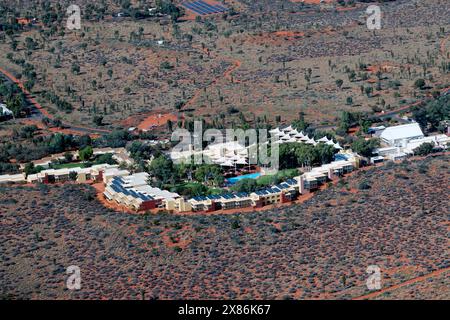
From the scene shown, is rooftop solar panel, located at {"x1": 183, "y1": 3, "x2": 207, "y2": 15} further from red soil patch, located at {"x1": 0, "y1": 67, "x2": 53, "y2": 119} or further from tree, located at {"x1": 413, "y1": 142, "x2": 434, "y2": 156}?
tree, located at {"x1": 413, "y1": 142, "x2": 434, "y2": 156}

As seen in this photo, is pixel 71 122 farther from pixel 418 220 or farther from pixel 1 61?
pixel 418 220

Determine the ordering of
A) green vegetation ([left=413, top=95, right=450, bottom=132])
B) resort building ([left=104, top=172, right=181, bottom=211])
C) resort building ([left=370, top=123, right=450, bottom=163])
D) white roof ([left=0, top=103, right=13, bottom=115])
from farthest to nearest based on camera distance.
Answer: white roof ([left=0, top=103, right=13, bottom=115])
green vegetation ([left=413, top=95, right=450, bottom=132])
resort building ([left=370, top=123, right=450, bottom=163])
resort building ([left=104, top=172, right=181, bottom=211])

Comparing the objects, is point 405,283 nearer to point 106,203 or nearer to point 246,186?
point 246,186

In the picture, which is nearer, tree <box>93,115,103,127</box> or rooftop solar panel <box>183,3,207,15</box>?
tree <box>93,115,103,127</box>

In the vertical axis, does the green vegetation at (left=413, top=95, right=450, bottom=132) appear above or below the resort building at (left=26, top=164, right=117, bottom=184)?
above

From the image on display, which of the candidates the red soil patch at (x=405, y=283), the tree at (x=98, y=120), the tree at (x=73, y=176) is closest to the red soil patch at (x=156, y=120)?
the tree at (x=98, y=120)

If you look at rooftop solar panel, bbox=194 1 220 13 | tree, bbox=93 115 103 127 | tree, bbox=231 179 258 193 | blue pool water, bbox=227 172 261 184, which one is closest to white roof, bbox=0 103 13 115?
tree, bbox=93 115 103 127

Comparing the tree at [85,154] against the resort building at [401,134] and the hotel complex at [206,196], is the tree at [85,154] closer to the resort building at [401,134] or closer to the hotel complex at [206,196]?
the hotel complex at [206,196]

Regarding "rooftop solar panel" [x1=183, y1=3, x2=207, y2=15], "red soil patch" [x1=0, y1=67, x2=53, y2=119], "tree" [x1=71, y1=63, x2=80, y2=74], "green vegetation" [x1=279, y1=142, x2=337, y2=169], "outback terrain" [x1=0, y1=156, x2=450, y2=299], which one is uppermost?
"rooftop solar panel" [x1=183, y1=3, x2=207, y2=15]

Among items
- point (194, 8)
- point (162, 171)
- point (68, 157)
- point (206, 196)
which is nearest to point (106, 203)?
point (162, 171)
